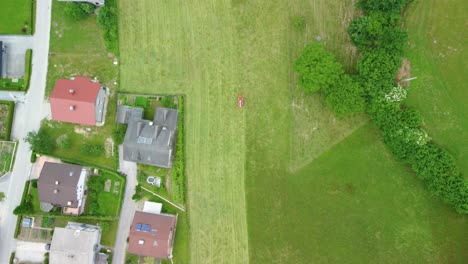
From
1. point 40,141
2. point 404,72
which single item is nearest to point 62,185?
point 40,141

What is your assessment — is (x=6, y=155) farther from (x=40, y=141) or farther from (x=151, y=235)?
(x=151, y=235)

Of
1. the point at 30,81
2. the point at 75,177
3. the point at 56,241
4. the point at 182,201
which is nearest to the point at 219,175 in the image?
the point at 182,201

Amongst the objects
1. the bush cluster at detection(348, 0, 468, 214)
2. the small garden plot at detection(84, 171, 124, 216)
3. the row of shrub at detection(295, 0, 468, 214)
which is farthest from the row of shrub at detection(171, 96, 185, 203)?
the bush cluster at detection(348, 0, 468, 214)

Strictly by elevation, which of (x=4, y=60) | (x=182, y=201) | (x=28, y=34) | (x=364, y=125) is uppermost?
(x=28, y=34)

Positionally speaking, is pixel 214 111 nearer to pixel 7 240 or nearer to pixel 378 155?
pixel 378 155

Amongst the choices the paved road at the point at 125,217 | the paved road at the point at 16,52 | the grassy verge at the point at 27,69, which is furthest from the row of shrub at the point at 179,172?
the paved road at the point at 16,52

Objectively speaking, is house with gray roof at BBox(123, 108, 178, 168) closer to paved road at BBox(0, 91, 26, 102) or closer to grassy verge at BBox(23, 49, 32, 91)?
grassy verge at BBox(23, 49, 32, 91)
